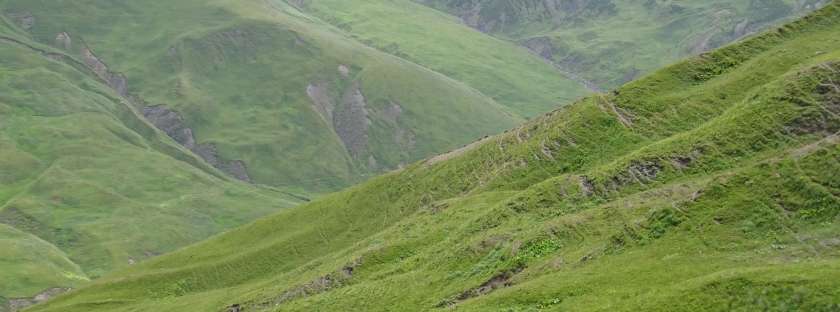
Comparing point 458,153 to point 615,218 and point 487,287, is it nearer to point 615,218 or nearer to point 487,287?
point 615,218

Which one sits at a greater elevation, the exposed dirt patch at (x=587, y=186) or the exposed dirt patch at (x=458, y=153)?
the exposed dirt patch at (x=587, y=186)

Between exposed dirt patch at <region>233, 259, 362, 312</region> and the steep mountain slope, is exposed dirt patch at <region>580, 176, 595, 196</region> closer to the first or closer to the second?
the steep mountain slope

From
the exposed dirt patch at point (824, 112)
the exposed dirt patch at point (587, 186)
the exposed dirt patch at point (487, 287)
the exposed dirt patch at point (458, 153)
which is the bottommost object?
the exposed dirt patch at point (458, 153)

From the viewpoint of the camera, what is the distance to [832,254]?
51562 mm

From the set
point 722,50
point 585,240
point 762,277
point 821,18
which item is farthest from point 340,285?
point 821,18

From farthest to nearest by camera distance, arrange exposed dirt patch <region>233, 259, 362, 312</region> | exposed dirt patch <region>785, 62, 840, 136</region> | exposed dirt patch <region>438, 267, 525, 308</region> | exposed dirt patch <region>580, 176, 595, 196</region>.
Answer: exposed dirt patch <region>233, 259, 362, 312</region> → exposed dirt patch <region>580, 176, 595, 196</region> → exposed dirt patch <region>785, 62, 840, 136</region> → exposed dirt patch <region>438, 267, 525, 308</region>

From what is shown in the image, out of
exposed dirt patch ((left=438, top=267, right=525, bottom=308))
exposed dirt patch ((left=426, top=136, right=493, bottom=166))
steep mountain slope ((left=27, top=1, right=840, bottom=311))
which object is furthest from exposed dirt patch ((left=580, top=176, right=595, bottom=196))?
exposed dirt patch ((left=426, top=136, right=493, bottom=166))

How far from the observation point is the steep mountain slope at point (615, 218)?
53.9m

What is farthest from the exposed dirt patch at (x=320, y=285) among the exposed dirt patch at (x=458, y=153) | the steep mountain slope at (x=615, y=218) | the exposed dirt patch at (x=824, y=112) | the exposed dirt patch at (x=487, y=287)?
the exposed dirt patch at (x=824, y=112)

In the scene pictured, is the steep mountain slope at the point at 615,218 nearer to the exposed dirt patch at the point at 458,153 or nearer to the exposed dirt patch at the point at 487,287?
the exposed dirt patch at the point at 487,287

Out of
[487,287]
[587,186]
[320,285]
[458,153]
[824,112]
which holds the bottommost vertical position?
[458,153]

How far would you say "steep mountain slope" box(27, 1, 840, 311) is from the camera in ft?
177

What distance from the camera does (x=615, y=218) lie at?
70.0m

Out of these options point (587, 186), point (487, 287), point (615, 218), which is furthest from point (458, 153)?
point (487, 287)
